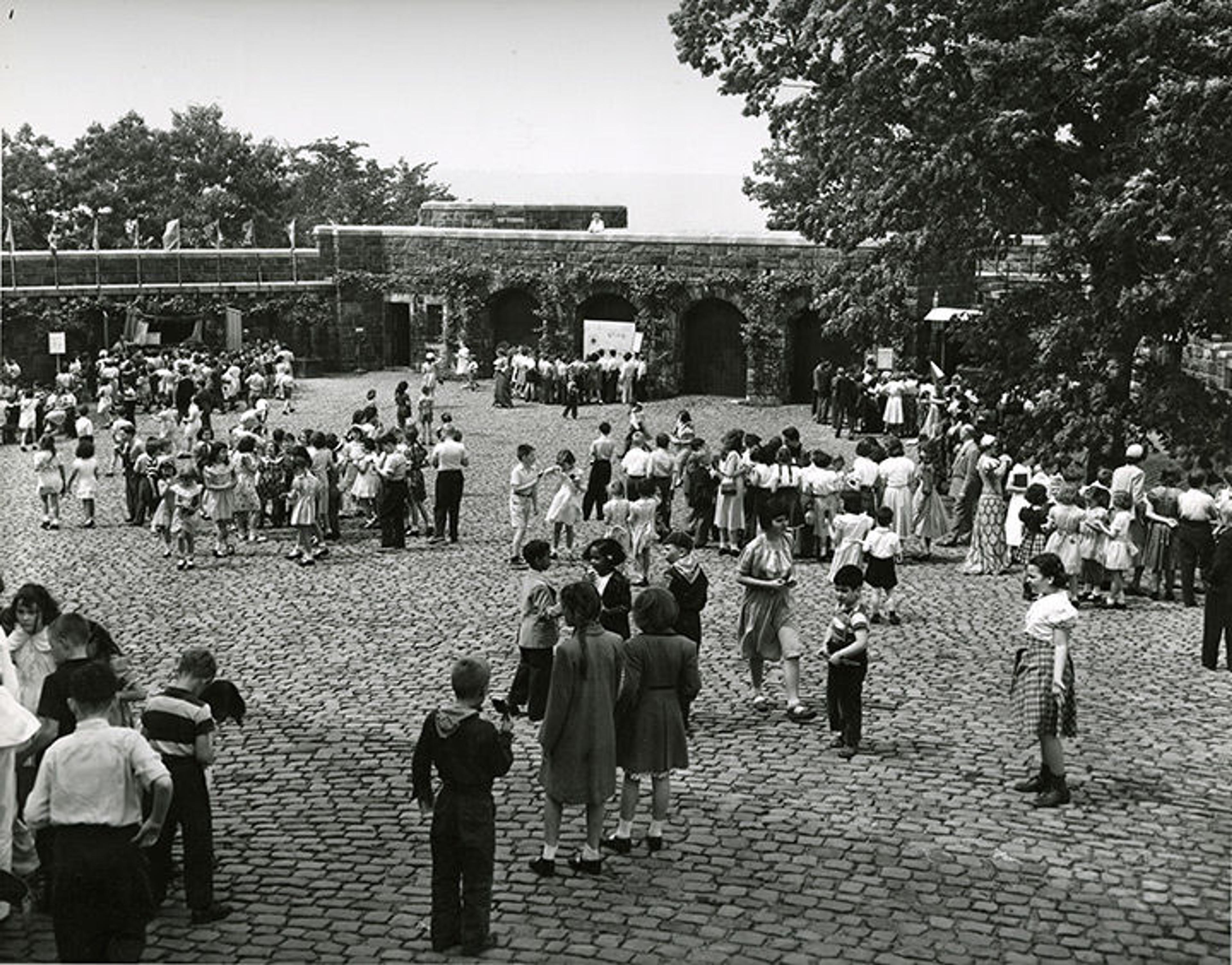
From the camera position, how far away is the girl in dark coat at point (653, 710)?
29.3ft

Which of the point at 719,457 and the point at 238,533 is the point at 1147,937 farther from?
the point at 238,533

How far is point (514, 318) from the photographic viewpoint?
42.8m

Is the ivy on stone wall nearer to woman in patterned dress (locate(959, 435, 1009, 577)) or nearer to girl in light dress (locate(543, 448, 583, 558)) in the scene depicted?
woman in patterned dress (locate(959, 435, 1009, 577))

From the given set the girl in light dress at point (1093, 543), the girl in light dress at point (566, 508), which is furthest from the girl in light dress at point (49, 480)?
the girl in light dress at point (1093, 543)

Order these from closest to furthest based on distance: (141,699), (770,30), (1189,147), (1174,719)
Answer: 1. (141,699)
2. (1174,719)
3. (1189,147)
4. (770,30)

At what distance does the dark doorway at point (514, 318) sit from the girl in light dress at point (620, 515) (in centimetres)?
2528

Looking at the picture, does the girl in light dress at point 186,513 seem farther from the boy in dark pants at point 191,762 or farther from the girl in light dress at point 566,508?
the boy in dark pants at point 191,762

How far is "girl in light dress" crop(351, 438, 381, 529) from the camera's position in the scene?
67.7 ft

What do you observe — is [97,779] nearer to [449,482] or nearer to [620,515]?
[620,515]

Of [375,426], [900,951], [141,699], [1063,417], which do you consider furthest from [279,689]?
[1063,417]

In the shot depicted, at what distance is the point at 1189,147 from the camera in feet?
63.0

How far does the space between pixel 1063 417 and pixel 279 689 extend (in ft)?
40.1

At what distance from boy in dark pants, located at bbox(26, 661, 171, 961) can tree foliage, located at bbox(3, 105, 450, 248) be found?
143 ft

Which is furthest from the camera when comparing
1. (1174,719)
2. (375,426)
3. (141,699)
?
(375,426)
